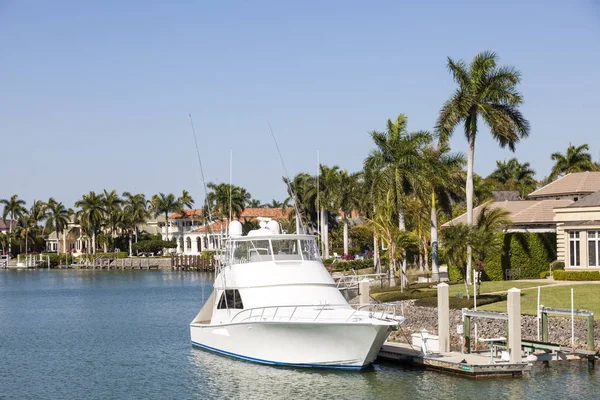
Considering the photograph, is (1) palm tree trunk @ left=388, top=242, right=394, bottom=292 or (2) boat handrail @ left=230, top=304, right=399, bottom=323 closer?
(2) boat handrail @ left=230, top=304, right=399, bottom=323

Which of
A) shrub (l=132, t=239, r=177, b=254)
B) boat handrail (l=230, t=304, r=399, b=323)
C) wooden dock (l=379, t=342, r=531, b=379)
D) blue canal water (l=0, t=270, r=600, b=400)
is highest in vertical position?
shrub (l=132, t=239, r=177, b=254)

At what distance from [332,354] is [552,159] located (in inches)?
2985

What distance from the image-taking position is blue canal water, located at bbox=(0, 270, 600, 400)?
2878cm

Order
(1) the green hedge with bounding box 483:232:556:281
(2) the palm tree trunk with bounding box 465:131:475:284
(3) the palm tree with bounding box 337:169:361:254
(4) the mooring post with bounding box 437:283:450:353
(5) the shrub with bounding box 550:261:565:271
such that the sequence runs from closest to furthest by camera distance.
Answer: (4) the mooring post with bounding box 437:283:450:353 → (2) the palm tree trunk with bounding box 465:131:475:284 → (5) the shrub with bounding box 550:261:565:271 → (1) the green hedge with bounding box 483:232:556:281 → (3) the palm tree with bounding box 337:169:361:254

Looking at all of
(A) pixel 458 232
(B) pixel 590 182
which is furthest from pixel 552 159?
(A) pixel 458 232

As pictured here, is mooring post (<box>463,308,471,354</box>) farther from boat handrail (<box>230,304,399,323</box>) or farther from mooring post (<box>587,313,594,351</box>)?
mooring post (<box>587,313,594,351</box>)

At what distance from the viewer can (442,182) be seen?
56.9 meters

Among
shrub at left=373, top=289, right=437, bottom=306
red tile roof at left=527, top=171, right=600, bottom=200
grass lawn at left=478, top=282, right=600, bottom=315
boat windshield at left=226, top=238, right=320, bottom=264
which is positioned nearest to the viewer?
boat windshield at left=226, top=238, right=320, bottom=264

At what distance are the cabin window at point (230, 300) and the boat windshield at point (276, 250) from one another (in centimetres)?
139

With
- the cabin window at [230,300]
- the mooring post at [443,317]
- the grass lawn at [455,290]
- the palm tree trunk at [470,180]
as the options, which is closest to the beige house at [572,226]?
the grass lawn at [455,290]

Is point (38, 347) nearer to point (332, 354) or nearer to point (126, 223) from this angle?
point (332, 354)

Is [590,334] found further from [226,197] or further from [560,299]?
[226,197]

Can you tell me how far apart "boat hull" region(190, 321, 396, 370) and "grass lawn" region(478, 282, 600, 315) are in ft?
35.0

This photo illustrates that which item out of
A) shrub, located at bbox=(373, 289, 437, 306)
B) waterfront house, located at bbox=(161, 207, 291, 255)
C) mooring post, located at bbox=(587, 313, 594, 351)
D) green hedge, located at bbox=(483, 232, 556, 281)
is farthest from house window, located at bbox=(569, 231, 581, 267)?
waterfront house, located at bbox=(161, 207, 291, 255)
